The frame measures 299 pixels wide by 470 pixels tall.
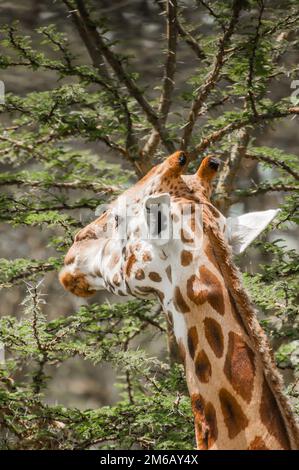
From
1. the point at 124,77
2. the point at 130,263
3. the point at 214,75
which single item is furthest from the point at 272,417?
the point at 124,77

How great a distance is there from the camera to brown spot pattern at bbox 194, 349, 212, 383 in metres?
2.54

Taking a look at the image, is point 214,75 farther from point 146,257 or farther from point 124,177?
point 146,257

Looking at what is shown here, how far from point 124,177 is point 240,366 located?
257cm

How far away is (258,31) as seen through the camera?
12.0 ft

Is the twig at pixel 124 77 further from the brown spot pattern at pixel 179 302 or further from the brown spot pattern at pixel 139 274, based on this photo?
the brown spot pattern at pixel 179 302

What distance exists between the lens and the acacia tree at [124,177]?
3584 mm

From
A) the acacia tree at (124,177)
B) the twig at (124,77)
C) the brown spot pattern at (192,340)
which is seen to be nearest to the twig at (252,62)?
the acacia tree at (124,177)

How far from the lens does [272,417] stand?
239 cm

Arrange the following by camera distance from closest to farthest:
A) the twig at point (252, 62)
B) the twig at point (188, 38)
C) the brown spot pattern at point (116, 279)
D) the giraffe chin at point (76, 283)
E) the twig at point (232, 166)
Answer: the brown spot pattern at point (116, 279) < the giraffe chin at point (76, 283) < the twig at point (252, 62) < the twig at point (188, 38) < the twig at point (232, 166)

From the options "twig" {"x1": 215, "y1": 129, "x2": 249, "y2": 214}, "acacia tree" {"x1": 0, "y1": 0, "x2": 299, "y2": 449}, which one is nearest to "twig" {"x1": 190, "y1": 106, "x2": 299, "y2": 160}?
"acacia tree" {"x1": 0, "y1": 0, "x2": 299, "y2": 449}

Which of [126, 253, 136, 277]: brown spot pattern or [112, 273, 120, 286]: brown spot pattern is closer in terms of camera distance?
[126, 253, 136, 277]: brown spot pattern

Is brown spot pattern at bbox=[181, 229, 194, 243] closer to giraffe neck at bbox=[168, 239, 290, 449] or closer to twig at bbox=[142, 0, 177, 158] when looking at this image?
giraffe neck at bbox=[168, 239, 290, 449]

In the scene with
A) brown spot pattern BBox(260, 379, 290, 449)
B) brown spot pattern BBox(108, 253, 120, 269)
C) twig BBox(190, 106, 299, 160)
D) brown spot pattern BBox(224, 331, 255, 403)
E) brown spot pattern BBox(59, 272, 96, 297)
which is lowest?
brown spot pattern BBox(260, 379, 290, 449)

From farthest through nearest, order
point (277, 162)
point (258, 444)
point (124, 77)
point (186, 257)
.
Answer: point (277, 162), point (124, 77), point (186, 257), point (258, 444)
